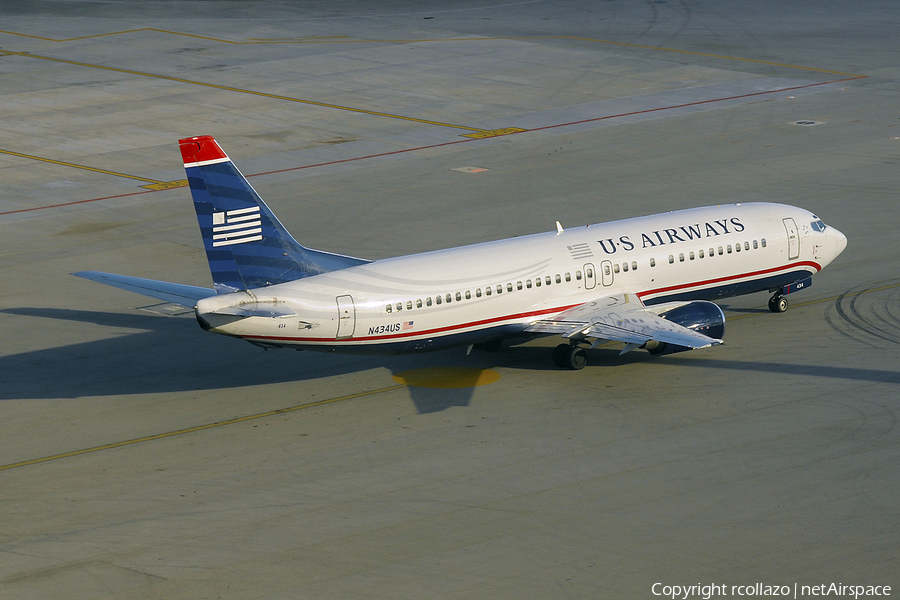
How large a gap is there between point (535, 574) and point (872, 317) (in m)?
22.4

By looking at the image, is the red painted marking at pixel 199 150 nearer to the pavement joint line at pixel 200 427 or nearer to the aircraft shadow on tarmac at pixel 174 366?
the pavement joint line at pixel 200 427

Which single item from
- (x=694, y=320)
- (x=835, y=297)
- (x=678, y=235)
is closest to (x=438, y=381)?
(x=694, y=320)

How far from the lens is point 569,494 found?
3058 cm

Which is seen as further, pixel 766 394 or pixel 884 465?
pixel 766 394

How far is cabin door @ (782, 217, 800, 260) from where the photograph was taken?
44.2 metres

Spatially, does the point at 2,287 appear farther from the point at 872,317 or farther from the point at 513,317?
the point at 872,317

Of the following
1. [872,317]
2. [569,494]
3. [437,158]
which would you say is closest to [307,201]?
[437,158]

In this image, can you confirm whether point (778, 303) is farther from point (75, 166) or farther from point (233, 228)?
point (75, 166)

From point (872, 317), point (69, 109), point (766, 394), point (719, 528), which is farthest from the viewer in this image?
point (69, 109)

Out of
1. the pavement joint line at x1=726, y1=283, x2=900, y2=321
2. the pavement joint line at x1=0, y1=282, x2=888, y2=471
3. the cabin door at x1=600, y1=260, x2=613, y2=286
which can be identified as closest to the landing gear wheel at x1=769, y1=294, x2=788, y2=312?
the pavement joint line at x1=726, y1=283, x2=900, y2=321

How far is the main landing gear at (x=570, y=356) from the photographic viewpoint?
39344mm

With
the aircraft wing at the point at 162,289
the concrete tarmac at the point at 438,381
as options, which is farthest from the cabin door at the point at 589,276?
the aircraft wing at the point at 162,289

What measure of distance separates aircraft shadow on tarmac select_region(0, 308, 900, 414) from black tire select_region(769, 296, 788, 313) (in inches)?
217

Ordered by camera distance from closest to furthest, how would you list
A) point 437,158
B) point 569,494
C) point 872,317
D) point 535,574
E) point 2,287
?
point 535,574 → point 569,494 → point 872,317 → point 2,287 → point 437,158
